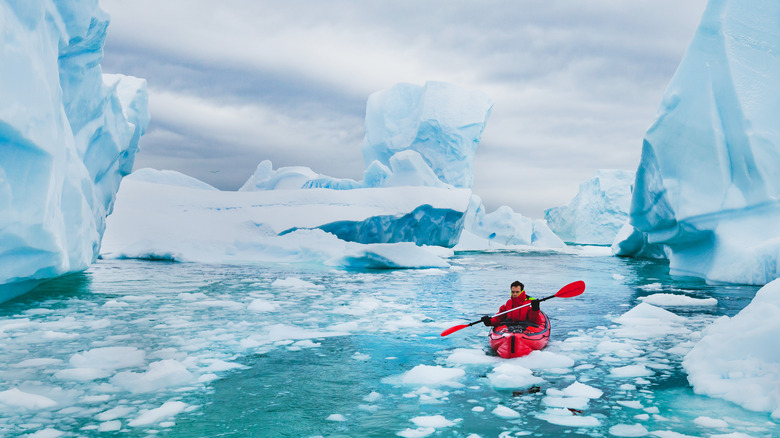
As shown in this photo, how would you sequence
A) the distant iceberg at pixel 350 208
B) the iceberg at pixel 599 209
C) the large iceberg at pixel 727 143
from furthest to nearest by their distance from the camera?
the iceberg at pixel 599 209 < the distant iceberg at pixel 350 208 < the large iceberg at pixel 727 143

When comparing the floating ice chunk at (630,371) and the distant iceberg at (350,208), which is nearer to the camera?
the floating ice chunk at (630,371)

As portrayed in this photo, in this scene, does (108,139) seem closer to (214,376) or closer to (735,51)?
(214,376)

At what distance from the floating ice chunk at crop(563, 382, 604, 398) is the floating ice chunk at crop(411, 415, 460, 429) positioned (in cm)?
99

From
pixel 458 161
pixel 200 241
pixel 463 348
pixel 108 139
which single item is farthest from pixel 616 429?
pixel 458 161

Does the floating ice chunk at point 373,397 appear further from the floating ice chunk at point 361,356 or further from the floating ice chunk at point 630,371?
the floating ice chunk at point 630,371

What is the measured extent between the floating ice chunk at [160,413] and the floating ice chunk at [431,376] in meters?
1.59

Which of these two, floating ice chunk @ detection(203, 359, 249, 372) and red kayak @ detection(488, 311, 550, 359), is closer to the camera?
floating ice chunk @ detection(203, 359, 249, 372)

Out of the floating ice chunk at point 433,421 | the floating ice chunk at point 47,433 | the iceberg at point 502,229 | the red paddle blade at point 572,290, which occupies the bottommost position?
the floating ice chunk at point 47,433

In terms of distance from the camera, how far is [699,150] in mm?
11211

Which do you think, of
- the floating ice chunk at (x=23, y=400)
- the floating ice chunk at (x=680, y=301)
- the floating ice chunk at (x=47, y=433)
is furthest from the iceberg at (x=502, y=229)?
the floating ice chunk at (x=47, y=433)

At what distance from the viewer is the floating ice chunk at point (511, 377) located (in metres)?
4.16

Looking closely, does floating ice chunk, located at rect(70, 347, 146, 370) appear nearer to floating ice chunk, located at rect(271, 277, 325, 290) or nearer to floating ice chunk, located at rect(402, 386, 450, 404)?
floating ice chunk, located at rect(402, 386, 450, 404)

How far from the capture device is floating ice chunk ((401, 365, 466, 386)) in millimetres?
4223

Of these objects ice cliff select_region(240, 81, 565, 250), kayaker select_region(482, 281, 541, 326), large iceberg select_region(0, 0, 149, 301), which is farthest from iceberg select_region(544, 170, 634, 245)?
kayaker select_region(482, 281, 541, 326)
